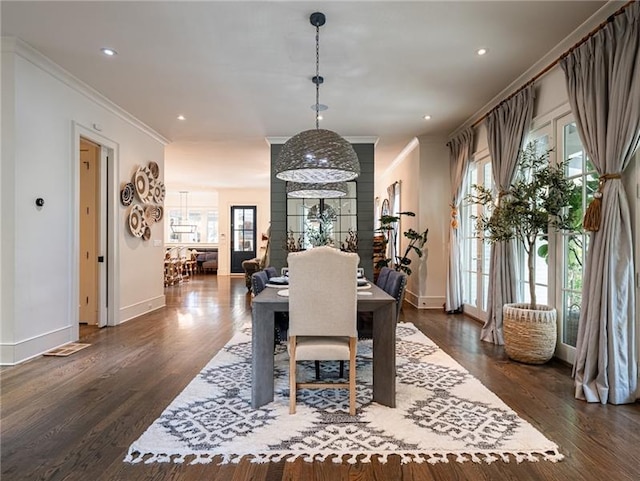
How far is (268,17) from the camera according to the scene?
316 cm

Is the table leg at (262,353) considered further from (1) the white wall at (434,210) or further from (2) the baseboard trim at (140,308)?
(1) the white wall at (434,210)

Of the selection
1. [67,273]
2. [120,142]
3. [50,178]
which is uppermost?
[120,142]

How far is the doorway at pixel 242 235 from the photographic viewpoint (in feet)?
44.3

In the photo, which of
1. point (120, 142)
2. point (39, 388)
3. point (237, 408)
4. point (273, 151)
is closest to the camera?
point (237, 408)

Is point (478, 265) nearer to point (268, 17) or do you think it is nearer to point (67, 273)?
point (268, 17)

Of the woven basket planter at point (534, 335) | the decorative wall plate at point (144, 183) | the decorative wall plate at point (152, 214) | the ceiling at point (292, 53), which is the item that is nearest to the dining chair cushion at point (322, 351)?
the woven basket planter at point (534, 335)

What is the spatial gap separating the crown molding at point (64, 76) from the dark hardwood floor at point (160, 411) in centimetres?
298

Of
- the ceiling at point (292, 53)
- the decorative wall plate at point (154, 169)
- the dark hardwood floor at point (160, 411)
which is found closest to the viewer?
the dark hardwood floor at point (160, 411)

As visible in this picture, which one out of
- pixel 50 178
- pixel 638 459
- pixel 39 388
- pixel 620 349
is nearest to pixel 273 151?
pixel 50 178

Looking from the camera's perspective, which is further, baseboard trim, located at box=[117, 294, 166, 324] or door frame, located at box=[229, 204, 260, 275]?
door frame, located at box=[229, 204, 260, 275]

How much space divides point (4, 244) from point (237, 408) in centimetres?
281

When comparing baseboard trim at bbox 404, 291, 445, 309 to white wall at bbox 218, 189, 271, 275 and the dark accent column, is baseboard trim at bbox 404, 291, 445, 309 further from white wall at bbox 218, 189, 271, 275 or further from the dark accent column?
white wall at bbox 218, 189, 271, 275

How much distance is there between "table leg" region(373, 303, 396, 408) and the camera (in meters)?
2.75

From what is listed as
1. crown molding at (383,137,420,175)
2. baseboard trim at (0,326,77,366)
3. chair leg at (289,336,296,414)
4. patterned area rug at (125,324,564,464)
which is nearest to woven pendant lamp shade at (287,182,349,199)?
patterned area rug at (125,324,564,464)
